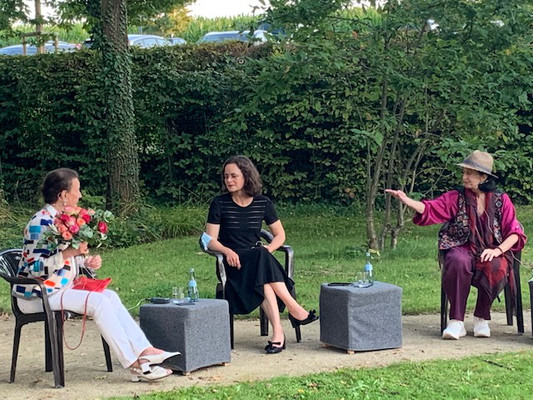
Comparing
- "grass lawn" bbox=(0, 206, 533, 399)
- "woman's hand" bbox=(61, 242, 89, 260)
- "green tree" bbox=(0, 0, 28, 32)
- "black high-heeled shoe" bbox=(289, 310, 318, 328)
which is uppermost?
"green tree" bbox=(0, 0, 28, 32)

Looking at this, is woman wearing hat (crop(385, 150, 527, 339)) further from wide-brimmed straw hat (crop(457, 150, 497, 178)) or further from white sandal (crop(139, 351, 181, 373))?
white sandal (crop(139, 351, 181, 373))

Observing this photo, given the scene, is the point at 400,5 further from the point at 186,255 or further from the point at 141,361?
the point at 141,361

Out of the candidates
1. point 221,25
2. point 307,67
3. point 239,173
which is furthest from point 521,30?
point 221,25

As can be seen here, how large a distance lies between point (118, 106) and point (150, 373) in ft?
25.7

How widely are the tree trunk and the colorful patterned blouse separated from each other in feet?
22.8

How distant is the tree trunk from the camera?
12414 millimetres

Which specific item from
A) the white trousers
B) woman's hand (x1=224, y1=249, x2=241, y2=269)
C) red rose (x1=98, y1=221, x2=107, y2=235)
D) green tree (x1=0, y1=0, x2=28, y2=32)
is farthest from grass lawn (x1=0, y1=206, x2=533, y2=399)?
green tree (x1=0, y1=0, x2=28, y2=32)

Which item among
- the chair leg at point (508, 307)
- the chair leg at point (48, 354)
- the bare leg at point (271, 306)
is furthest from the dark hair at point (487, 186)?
the chair leg at point (48, 354)

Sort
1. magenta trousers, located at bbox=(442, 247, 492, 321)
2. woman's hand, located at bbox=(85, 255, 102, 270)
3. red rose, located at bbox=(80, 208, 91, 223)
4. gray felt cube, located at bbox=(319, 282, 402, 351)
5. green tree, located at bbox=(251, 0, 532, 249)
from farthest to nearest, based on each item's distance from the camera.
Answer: green tree, located at bbox=(251, 0, 532, 249) → magenta trousers, located at bbox=(442, 247, 492, 321) → gray felt cube, located at bbox=(319, 282, 402, 351) → woman's hand, located at bbox=(85, 255, 102, 270) → red rose, located at bbox=(80, 208, 91, 223)

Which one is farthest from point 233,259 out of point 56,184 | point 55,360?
point 55,360

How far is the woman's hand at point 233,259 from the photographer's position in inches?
245

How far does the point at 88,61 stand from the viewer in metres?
13.9

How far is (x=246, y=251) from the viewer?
20.6 ft

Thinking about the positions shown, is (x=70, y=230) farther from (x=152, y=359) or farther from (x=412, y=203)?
(x=412, y=203)
